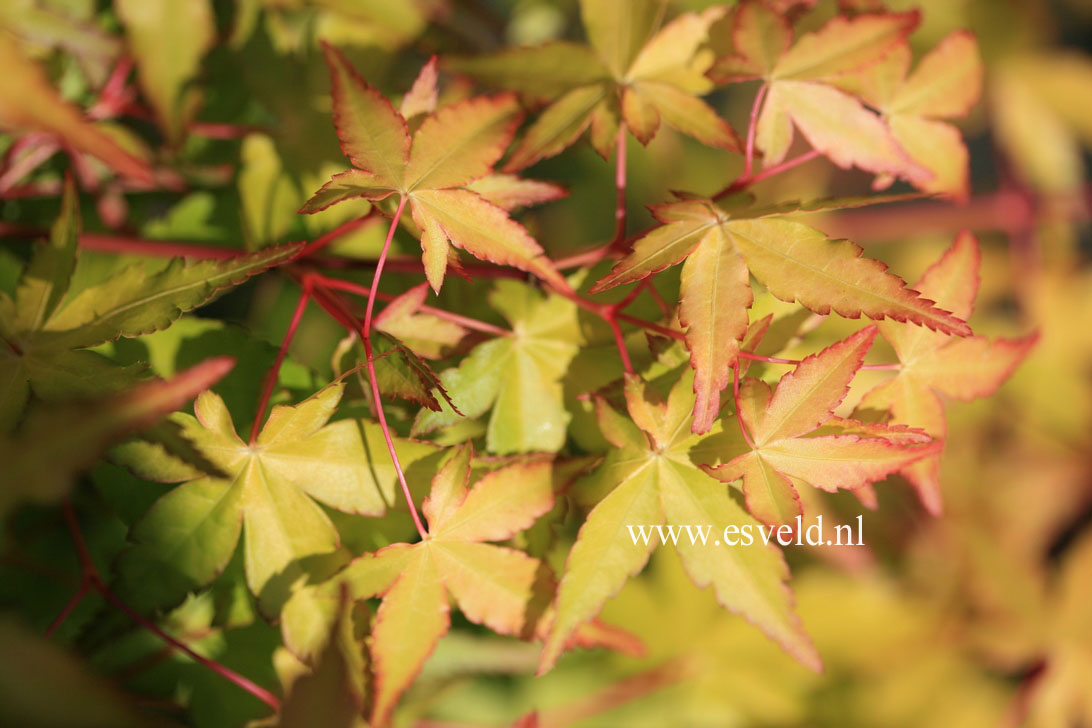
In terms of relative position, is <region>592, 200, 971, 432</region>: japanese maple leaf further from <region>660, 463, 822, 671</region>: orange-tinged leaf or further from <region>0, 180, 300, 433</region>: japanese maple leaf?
<region>0, 180, 300, 433</region>: japanese maple leaf

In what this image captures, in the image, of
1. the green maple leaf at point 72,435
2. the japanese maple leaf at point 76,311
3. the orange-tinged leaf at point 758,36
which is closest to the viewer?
the green maple leaf at point 72,435

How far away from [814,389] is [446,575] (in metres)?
0.35

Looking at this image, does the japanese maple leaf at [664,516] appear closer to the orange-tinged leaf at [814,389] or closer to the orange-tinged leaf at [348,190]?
the orange-tinged leaf at [814,389]

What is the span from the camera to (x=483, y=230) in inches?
22.0

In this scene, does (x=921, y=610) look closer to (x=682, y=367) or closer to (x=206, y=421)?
(x=682, y=367)

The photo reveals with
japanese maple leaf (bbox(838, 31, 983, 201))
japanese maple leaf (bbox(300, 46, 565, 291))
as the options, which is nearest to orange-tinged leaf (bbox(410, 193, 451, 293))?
japanese maple leaf (bbox(300, 46, 565, 291))

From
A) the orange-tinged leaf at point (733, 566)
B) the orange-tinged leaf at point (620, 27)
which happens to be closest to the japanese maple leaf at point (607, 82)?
the orange-tinged leaf at point (620, 27)

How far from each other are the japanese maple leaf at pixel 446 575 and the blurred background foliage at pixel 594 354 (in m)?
0.08

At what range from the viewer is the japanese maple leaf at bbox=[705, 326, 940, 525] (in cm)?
56

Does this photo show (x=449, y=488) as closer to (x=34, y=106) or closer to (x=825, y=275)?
(x=825, y=275)

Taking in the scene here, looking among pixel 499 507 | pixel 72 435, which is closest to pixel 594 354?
pixel 499 507

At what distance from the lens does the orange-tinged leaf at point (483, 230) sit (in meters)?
0.55

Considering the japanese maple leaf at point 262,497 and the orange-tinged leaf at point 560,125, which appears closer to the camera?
the japanese maple leaf at point 262,497

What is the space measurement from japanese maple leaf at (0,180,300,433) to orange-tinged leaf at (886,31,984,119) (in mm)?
637
